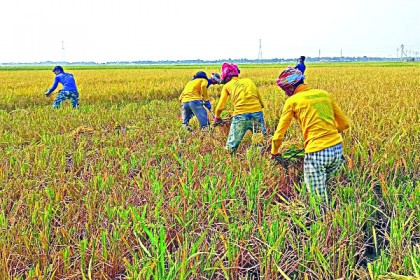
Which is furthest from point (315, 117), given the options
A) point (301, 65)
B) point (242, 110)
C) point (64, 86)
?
point (301, 65)

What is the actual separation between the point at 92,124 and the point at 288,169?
4271 mm

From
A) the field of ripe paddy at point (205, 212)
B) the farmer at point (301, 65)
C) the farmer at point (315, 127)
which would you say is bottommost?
the field of ripe paddy at point (205, 212)

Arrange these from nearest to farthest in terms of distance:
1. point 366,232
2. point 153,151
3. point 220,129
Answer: point 366,232, point 153,151, point 220,129

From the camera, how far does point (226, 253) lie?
6.90 ft

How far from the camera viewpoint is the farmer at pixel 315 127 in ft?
9.96

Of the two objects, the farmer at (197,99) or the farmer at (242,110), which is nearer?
the farmer at (242,110)

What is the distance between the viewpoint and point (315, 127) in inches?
121

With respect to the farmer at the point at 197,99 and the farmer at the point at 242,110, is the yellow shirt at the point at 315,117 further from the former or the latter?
the farmer at the point at 197,99

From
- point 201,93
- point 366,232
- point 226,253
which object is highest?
point 201,93

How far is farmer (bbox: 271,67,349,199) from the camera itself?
3.04m

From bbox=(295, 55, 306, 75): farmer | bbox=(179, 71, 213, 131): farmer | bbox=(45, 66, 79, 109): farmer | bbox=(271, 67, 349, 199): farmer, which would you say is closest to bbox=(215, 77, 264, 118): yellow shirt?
bbox=(179, 71, 213, 131): farmer

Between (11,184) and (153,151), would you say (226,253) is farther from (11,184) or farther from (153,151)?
(153,151)

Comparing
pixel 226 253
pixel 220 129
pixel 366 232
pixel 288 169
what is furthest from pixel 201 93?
pixel 226 253

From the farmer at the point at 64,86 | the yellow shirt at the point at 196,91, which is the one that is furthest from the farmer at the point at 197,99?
the farmer at the point at 64,86
